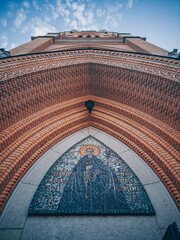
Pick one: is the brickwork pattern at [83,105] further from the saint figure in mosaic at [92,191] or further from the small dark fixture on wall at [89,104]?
the saint figure in mosaic at [92,191]

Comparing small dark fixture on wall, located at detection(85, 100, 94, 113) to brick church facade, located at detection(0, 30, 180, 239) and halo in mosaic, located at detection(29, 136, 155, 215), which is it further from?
halo in mosaic, located at detection(29, 136, 155, 215)

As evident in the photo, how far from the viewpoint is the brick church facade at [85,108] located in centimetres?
373

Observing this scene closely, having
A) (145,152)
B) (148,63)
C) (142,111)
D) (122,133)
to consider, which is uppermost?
(148,63)

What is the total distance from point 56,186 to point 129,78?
4.33m

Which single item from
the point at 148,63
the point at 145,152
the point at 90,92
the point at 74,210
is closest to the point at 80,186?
the point at 74,210

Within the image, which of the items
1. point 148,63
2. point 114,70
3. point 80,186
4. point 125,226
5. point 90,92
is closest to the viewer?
point 125,226

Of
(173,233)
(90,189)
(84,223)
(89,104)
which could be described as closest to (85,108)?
(89,104)

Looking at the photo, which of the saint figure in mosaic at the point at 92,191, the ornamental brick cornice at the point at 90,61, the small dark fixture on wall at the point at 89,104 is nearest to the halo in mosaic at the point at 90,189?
the saint figure in mosaic at the point at 92,191

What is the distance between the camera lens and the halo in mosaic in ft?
10.3

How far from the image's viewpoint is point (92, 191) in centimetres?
346

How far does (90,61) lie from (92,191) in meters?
4.77

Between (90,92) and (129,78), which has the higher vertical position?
(90,92)

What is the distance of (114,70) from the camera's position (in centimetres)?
490

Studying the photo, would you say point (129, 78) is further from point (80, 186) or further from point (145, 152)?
point (80, 186)
